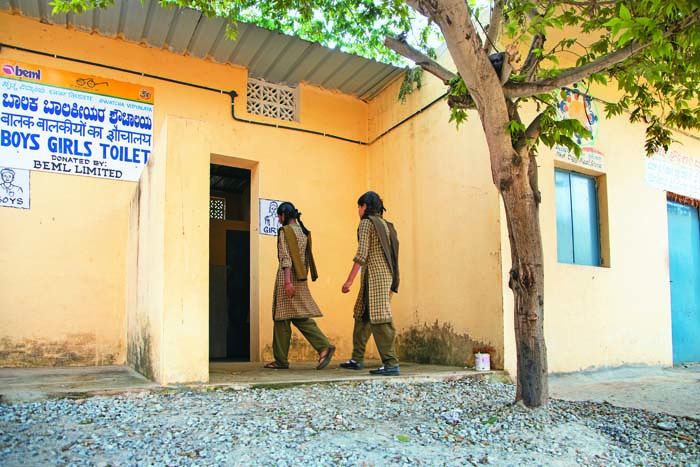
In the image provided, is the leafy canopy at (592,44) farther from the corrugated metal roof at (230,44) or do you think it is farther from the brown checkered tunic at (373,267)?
the brown checkered tunic at (373,267)

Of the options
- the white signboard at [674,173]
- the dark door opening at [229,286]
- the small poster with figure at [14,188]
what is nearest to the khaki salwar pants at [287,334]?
the small poster with figure at [14,188]

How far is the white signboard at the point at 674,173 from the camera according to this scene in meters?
7.75

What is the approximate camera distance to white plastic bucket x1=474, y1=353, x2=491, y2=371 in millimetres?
5465

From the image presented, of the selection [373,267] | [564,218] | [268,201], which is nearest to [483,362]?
[373,267]

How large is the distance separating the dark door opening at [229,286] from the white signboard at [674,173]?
5695 mm

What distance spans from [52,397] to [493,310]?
380 centimetres

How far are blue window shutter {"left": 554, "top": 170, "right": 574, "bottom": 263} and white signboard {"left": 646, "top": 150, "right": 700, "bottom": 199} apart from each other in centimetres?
171

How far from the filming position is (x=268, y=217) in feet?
22.6

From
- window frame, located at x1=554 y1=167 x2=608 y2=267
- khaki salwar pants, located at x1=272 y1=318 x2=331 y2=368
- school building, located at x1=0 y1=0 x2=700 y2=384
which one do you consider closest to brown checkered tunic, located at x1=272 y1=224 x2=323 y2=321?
khaki salwar pants, located at x1=272 y1=318 x2=331 y2=368

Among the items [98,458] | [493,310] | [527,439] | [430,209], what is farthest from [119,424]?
[430,209]

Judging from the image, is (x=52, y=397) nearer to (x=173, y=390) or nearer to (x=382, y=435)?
(x=173, y=390)

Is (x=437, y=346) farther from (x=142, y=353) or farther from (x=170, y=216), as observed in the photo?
(x=170, y=216)

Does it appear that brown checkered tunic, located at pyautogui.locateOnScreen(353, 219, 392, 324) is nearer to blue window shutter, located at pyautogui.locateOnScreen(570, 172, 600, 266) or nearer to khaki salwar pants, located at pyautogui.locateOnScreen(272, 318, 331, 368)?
khaki salwar pants, located at pyautogui.locateOnScreen(272, 318, 331, 368)

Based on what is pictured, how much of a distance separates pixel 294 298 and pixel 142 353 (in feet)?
4.71
